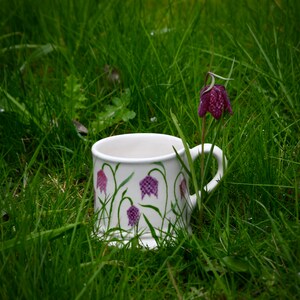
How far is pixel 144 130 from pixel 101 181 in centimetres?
50

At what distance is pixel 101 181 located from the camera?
1.79 meters

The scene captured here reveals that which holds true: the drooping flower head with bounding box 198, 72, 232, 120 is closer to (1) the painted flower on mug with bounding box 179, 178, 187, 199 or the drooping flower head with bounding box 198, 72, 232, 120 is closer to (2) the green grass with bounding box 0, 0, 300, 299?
(2) the green grass with bounding box 0, 0, 300, 299

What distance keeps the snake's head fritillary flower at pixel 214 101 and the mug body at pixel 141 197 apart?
126 millimetres

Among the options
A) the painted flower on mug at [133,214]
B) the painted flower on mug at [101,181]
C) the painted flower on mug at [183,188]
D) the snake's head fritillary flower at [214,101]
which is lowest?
the painted flower on mug at [133,214]

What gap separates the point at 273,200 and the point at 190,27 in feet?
2.98

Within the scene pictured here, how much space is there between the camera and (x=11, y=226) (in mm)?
1731

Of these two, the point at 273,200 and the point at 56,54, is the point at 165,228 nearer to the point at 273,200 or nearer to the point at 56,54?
the point at 273,200

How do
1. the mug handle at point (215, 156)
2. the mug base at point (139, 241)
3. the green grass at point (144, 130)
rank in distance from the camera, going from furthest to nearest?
the mug handle at point (215, 156)
the mug base at point (139, 241)
the green grass at point (144, 130)

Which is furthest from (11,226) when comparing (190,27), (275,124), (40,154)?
(190,27)

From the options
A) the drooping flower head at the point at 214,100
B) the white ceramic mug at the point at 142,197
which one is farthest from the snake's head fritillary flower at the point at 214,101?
the white ceramic mug at the point at 142,197

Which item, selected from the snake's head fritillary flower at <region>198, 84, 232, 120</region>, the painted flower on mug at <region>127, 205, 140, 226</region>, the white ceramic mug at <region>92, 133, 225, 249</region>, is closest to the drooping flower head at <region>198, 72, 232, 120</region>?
the snake's head fritillary flower at <region>198, 84, 232, 120</region>

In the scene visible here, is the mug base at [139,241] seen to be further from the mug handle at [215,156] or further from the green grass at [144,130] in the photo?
the mug handle at [215,156]

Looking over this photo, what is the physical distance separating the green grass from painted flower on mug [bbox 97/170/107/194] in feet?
0.14

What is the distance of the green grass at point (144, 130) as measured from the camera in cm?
158
